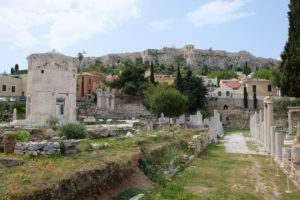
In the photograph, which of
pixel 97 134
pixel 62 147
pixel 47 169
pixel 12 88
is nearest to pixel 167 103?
pixel 97 134

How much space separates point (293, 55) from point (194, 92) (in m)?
23.5

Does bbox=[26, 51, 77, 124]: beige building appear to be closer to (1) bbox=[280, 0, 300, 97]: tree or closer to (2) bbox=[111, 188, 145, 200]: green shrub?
(2) bbox=[111, 188, 145, 200]: green shrub

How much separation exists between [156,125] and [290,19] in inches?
740

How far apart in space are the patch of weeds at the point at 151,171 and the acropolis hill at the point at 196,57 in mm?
107590

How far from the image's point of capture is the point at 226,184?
894cm

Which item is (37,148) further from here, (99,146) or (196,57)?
(196,57)

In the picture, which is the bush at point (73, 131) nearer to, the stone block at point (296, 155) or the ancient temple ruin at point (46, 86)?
the stone block at point (296, 155)

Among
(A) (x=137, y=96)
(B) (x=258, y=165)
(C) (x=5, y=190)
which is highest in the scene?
(A) (x=137, y=96)

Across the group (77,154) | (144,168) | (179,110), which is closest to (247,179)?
(144,168)

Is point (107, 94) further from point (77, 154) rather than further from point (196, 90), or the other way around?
point (77, 154)

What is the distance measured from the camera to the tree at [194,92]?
4744 centimetres

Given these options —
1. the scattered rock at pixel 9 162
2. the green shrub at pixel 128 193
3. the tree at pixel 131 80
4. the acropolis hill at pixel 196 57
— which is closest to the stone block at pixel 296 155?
the green shrub at pixel 128 193

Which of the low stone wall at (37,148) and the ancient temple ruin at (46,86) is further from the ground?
the ancient temple ruin at (46,86)

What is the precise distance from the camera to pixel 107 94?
47125 mm
